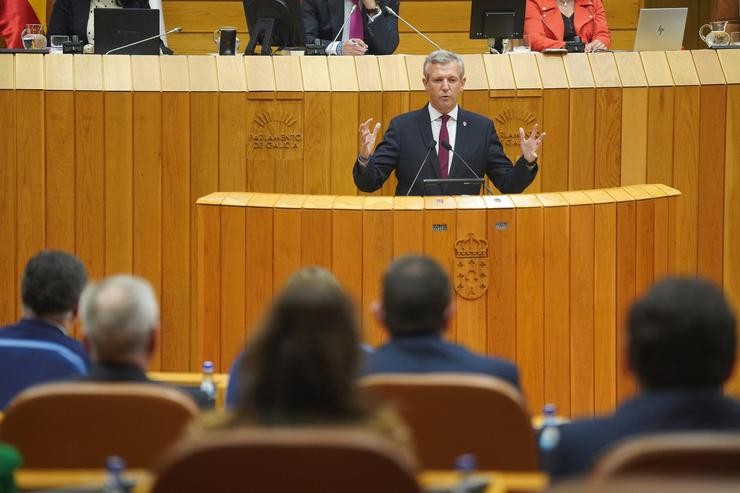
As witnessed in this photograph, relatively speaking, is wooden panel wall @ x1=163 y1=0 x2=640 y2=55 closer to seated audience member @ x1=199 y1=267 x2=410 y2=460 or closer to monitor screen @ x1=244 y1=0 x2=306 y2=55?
monitor screen @ x1=244 y1=0 x2=306 y2=55

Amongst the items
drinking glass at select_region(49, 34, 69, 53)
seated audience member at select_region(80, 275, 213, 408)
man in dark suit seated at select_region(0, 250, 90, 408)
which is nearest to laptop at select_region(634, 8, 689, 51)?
drinking glass at select_region(49, 34, 69, 53)

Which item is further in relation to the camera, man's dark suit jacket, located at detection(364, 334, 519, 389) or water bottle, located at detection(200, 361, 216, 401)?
water bottle, located at detection(200, 361, 216, 401)

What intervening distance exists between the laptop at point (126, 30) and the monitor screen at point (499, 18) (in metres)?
1.77


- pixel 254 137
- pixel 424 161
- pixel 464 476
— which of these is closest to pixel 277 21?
pixel 254 137

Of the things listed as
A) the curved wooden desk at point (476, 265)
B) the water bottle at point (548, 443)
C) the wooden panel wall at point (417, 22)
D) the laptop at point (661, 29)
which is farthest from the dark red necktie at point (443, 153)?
the wooden panel wall at point (417, 22)

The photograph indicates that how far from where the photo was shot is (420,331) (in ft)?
11.3

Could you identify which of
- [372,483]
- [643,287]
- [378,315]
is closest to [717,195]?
[643,287]

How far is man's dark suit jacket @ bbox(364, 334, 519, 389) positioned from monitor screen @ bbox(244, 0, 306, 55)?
460cm

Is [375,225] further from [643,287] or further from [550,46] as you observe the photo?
[550,46]

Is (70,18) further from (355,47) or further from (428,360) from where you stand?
(428,360)

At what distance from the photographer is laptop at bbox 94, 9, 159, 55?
24.7ft

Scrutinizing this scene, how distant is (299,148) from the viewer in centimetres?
743

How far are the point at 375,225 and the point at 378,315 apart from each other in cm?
217

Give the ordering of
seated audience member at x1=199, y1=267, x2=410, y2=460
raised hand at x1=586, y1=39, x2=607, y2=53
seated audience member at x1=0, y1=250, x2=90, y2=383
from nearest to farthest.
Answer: seated audience member at x1=199, y1=267, x2=410, y2=460
seated audience member at x1=0, y1=250, x2=90, y2=383
raised hand at x1=586, y1=39, x2=607, y2=53
